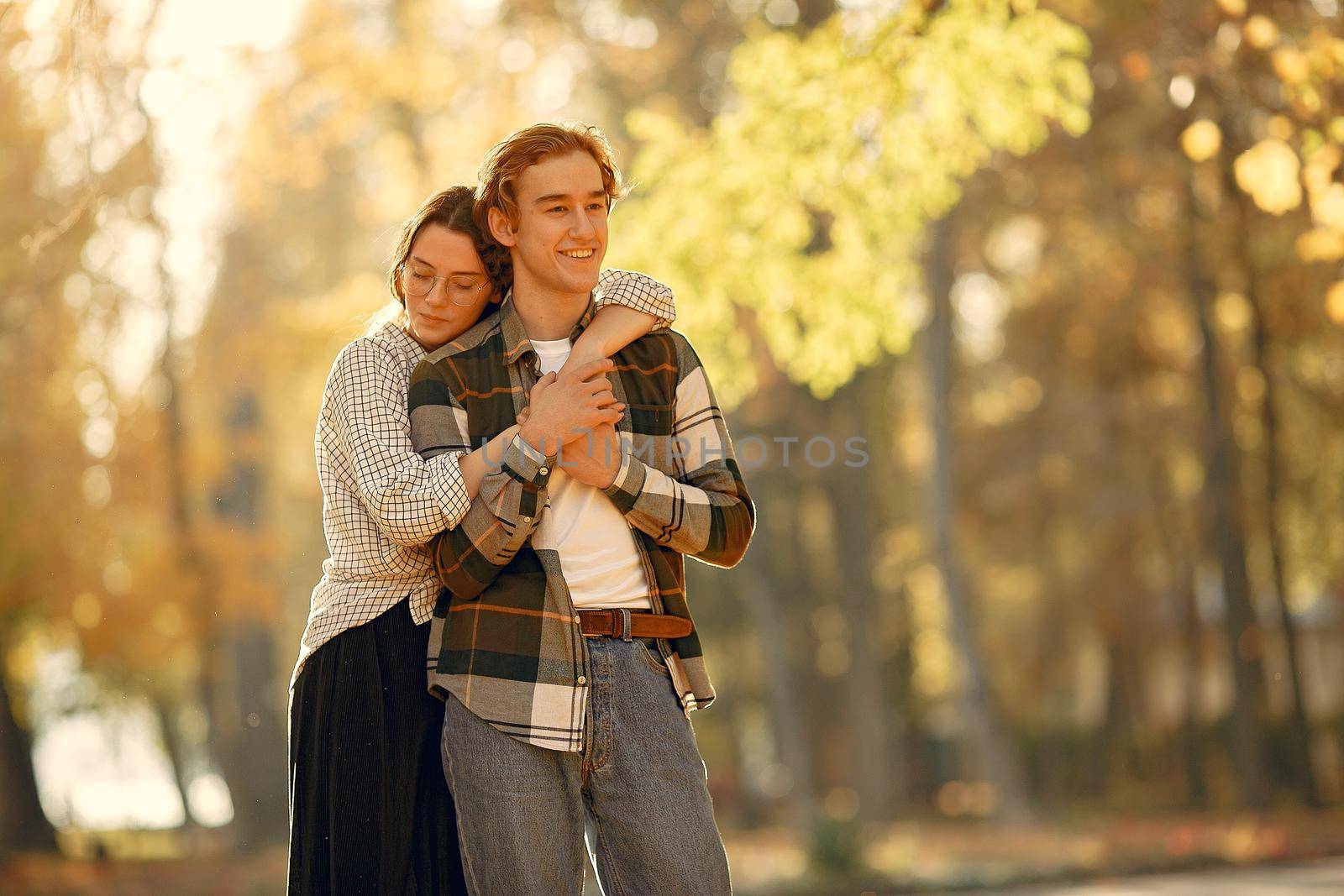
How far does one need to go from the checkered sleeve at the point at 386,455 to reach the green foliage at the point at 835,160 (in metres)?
3.83

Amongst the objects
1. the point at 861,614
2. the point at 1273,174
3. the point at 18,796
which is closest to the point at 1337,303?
the point at 1273,174

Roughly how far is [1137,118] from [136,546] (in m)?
11.0

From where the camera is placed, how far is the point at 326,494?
3109 millimetres

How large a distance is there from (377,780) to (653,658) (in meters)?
0.61

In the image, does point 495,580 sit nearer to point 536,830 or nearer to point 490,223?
point 536,830

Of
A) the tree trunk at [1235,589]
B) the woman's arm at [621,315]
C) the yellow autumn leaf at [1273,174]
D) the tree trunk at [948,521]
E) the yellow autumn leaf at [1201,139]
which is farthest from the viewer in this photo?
the tree trunk at [1235,589]

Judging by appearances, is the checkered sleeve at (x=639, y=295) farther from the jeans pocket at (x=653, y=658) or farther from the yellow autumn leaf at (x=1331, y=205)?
the yellow autumn leaf at (x=1331, y=205)

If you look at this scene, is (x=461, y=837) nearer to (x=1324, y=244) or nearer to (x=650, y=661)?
(x=650, y=661)

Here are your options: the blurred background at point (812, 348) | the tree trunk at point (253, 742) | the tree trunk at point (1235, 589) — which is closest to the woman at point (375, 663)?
the blurred background at point (812, 348)

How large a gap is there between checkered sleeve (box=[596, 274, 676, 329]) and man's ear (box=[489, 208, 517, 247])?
7.5 inches

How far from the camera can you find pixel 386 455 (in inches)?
113

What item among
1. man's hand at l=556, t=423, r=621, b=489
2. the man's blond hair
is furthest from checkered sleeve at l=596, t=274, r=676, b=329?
man's hand at l=556, t=423, r=621, b=489

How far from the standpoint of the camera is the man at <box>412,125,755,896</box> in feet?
9.20

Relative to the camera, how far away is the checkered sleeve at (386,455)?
2768 mm
